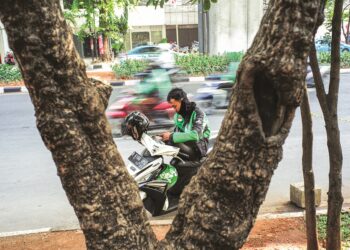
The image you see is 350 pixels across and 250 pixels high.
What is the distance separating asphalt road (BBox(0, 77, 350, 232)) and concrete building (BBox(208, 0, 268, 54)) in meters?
11.0

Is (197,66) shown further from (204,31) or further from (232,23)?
(232,23)

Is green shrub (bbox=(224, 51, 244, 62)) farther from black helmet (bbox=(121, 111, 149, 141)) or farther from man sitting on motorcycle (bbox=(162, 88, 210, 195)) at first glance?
black helmet (bbox=(121, 111, 149, 141))

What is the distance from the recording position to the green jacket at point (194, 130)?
4688 millimetres

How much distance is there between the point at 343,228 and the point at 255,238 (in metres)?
Result: 0.87

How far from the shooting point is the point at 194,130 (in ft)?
15.5

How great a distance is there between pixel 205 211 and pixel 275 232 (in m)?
2.49

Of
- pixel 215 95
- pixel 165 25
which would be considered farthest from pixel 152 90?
pixel 165 25

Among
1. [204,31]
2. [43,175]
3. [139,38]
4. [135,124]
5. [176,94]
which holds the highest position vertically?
[204,31]

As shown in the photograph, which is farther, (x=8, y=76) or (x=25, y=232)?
(x=8, y=76)

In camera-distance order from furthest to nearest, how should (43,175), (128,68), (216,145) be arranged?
(128,68) → (43,175) → (216,145)

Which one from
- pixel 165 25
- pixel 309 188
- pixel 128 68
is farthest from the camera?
pixel 165 25

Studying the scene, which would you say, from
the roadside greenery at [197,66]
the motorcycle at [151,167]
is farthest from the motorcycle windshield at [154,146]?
the roadside greenery at [197,66]

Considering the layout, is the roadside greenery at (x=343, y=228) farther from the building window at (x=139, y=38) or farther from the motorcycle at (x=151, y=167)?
the building window at (x=139, y=38)

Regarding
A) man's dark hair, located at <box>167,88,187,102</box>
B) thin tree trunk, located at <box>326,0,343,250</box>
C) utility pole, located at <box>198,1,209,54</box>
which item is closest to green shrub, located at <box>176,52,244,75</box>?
utility pole, located at <box>198,1,209,54</box>
